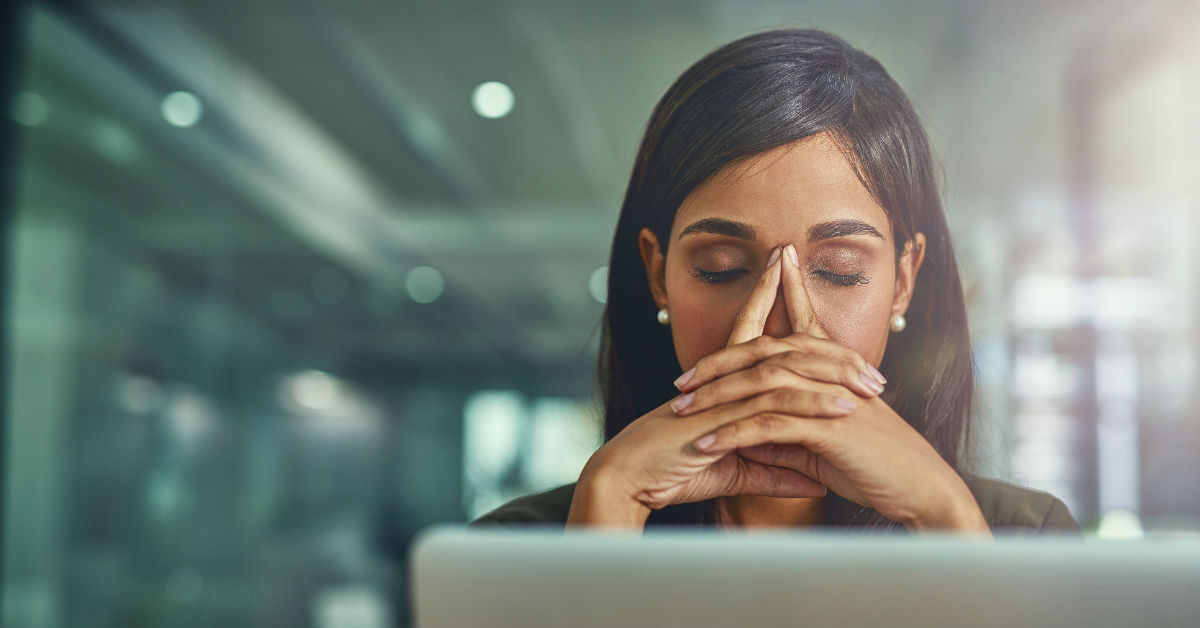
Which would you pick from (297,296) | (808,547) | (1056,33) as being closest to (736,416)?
(808,547)

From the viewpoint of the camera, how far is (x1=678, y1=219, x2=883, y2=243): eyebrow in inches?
23.6

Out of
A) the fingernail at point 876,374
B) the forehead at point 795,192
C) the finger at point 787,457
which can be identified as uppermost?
the forehead at point 795,192

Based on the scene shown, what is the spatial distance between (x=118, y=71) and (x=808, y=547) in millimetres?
3065

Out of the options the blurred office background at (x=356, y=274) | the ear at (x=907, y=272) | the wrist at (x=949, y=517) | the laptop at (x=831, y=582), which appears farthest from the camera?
the blurred office background at (x=356, y=274)

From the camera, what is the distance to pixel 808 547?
39cm

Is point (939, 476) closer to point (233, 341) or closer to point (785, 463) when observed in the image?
point (785, 463)

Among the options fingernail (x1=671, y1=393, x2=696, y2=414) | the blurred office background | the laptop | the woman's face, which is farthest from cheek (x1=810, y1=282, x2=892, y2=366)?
the blurred office background

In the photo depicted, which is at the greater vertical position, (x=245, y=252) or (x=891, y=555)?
(x=245, y=252)

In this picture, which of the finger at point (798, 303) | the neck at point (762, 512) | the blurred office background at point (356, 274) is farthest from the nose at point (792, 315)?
the blurred office background at point (356, 274)

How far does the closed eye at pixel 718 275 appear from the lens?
0.61 meters

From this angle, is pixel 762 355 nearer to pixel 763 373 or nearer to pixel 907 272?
pixel 763 373

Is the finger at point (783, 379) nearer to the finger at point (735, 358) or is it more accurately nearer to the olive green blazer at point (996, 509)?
the finger at point (735, 358)

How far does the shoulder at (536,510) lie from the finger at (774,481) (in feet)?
0.37

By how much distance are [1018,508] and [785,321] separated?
0.73 feet
